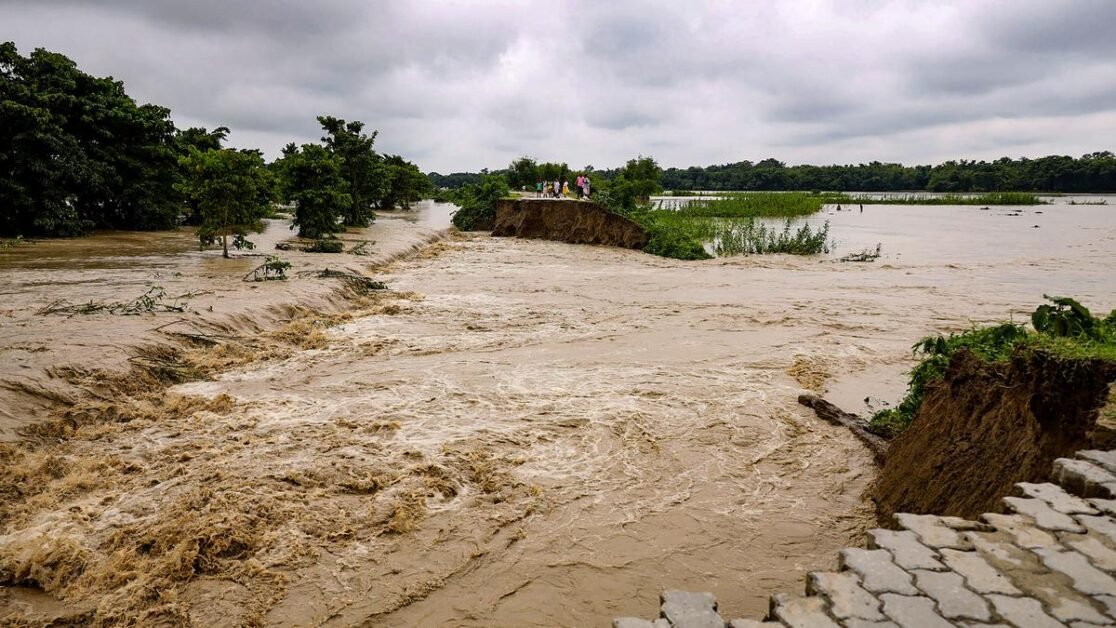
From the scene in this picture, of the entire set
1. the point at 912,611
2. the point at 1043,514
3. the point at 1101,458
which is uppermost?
the point at 1101,458

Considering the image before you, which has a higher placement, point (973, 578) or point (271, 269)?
point (271, 269)

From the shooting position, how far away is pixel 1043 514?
10.6 feet

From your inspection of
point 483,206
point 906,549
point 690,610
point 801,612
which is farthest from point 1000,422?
point 483,206

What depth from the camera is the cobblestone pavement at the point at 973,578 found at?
2.57 meters

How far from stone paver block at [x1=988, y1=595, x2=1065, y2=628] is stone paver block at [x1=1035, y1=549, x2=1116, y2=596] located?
0.26 metres

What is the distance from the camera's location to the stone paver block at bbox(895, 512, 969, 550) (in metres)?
3.07

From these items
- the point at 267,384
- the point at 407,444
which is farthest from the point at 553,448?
the point at 267,384

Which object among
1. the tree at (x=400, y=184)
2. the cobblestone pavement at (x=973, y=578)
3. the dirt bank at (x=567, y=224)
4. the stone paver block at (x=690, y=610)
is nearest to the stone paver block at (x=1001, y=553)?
the cobblestone pavement at (x=973, y=578)

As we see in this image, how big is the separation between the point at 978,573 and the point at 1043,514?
2.31ft

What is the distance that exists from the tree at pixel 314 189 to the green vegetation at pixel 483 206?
1235 centimetres

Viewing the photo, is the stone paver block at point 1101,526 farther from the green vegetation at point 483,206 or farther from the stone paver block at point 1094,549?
the green vegetation at point 483,206

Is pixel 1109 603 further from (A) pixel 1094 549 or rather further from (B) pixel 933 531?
(B) pixel 933 531

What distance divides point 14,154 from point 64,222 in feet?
7.99

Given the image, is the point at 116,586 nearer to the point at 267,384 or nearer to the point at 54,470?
the point at 54,470
